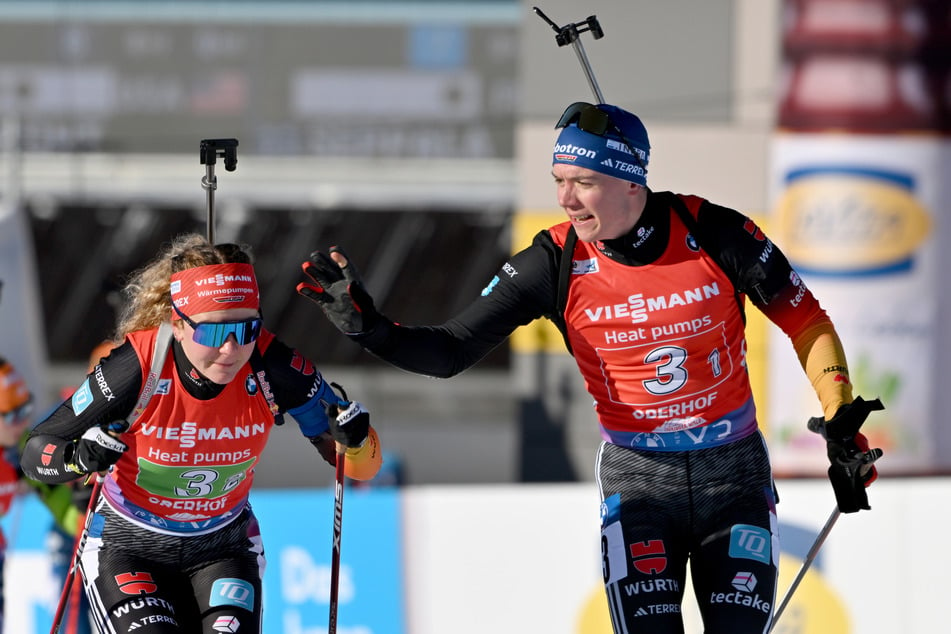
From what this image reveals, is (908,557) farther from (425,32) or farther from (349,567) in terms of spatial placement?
→ (425,32)

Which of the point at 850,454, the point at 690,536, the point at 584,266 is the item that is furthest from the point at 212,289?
the point at 850,454

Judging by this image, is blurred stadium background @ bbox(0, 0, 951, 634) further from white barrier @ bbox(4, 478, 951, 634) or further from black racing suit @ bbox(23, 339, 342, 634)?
black racing suit @ bbox(23, 339, 342, 634)

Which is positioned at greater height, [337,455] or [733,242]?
[733,242]

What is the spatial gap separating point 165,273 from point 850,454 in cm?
236

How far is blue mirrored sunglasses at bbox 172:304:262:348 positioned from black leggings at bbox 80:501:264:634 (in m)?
A: 0.71

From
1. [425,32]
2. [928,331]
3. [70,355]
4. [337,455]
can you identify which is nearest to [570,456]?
[928,331]

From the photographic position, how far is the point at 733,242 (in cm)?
422

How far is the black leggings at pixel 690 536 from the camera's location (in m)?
3.96

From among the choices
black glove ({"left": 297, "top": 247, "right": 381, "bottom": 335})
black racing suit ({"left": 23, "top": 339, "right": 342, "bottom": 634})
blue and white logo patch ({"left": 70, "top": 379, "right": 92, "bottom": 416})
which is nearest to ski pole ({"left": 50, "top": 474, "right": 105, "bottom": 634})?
black racing suit ({"left": 23, "top": 339, "right": 342, "bottom": 634})

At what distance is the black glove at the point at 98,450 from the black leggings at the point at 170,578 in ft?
1.34

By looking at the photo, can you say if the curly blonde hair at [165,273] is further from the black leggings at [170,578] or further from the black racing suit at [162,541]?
the black leggings at [170,578]

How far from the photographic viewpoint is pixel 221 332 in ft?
13.2

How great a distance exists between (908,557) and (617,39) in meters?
6.33

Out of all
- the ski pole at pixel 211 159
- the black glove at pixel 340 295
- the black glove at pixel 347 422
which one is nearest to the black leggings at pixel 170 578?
the black glove at pixel 347 422
